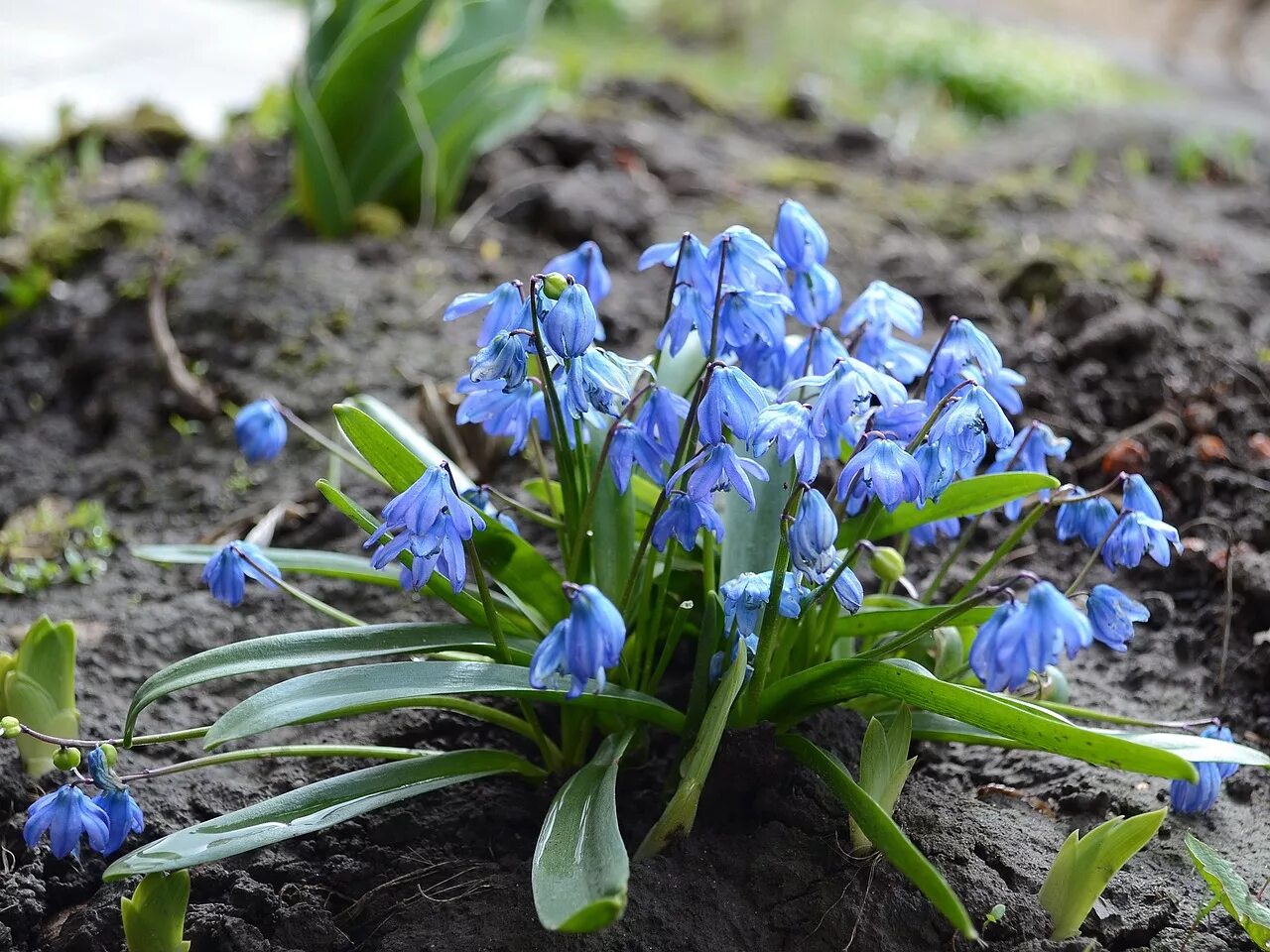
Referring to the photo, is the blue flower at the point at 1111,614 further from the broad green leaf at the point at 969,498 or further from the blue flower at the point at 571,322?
the blue flower at the point at 571,322

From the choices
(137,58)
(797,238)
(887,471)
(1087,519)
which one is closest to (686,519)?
(887,471)

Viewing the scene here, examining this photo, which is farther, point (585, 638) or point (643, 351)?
point (643, 351)

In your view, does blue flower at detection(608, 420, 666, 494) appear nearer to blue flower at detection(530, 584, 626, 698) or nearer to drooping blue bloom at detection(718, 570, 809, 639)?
drooping blue bloom at detection(718, 570, 809, 639)

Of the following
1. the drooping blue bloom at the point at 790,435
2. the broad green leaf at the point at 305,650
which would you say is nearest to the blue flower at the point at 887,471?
the drooping blue bloom at the point at 790,435

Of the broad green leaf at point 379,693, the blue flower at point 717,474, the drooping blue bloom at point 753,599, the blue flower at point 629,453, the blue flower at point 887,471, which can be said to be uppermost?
the blue flower at point 887,471

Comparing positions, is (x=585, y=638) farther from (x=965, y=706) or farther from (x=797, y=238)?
(x=797, y=238)
